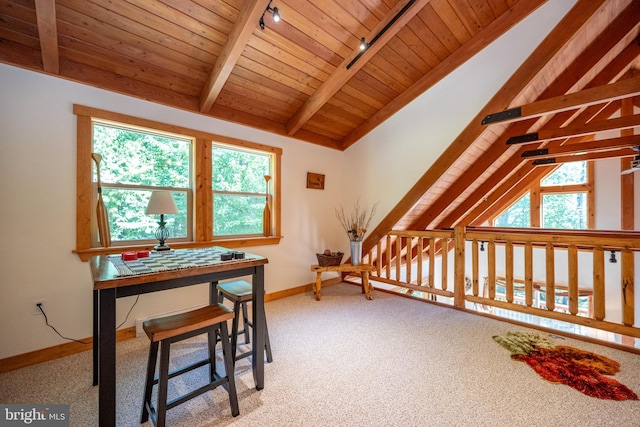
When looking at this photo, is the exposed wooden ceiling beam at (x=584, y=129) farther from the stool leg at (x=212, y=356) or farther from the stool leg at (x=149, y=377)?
the stool leg at (x=149, y=377)

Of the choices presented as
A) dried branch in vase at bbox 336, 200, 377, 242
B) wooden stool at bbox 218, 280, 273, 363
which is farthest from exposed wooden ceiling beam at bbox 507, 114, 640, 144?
wooden stool at bbox 218, 280, 273, 363

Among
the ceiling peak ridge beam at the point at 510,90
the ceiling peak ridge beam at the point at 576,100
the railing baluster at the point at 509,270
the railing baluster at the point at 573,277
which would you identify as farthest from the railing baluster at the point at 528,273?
the ceiling peak ridge beam at the point at 576,100

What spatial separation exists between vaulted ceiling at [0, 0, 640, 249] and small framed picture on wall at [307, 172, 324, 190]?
1.95ft

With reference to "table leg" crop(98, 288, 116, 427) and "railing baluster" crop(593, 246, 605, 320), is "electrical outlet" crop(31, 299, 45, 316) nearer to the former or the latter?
"table leg" crop(98, 288, 116, 427)

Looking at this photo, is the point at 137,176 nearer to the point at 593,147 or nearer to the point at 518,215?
the point at 593,147

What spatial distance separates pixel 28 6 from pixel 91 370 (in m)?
2.68

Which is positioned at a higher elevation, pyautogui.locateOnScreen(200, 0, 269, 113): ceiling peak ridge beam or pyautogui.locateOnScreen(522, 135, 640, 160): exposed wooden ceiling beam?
pyautogui.locateOnScreen(200, 0, 269, 113): ceiling peak ridge beam

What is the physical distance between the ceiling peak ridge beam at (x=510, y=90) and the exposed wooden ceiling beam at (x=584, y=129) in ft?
1.95

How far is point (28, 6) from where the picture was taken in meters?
1.90

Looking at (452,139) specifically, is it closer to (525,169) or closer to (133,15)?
(525,169)

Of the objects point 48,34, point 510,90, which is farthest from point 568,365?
point 48,34

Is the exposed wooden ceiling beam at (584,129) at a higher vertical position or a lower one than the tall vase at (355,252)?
higher

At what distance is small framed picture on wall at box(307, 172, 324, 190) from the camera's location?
4.04 meters

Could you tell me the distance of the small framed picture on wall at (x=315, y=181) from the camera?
4035 millimetres
